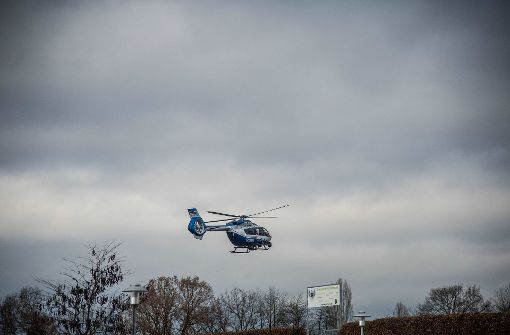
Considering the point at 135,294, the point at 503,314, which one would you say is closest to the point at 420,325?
the point at 503,314

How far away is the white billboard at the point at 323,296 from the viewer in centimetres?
4062

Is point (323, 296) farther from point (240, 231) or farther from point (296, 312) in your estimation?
point (296, 312)

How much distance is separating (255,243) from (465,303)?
149 feet

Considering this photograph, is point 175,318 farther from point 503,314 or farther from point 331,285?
point 503,314

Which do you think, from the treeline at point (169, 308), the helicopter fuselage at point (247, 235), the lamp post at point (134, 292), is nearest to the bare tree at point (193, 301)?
the treeline at point (169, 308)

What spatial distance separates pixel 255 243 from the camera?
4244 centimetres

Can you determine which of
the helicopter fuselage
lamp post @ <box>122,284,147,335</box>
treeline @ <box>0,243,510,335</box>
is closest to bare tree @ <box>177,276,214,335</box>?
treeline @ <box>0,243,510,335</box>

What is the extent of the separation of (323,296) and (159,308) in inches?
861

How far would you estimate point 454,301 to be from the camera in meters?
75.4

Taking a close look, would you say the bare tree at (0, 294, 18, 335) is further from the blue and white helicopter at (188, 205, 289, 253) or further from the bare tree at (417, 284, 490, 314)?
the bare tree at (417, 284, 490, 314)

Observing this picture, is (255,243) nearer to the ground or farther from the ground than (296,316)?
farther from the ground

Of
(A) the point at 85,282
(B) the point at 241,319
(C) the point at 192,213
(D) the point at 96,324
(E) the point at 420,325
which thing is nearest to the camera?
(D) the point at 96,324

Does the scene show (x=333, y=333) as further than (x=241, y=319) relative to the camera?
No

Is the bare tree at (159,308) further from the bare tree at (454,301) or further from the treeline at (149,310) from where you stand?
the bare tree at (454,301)
